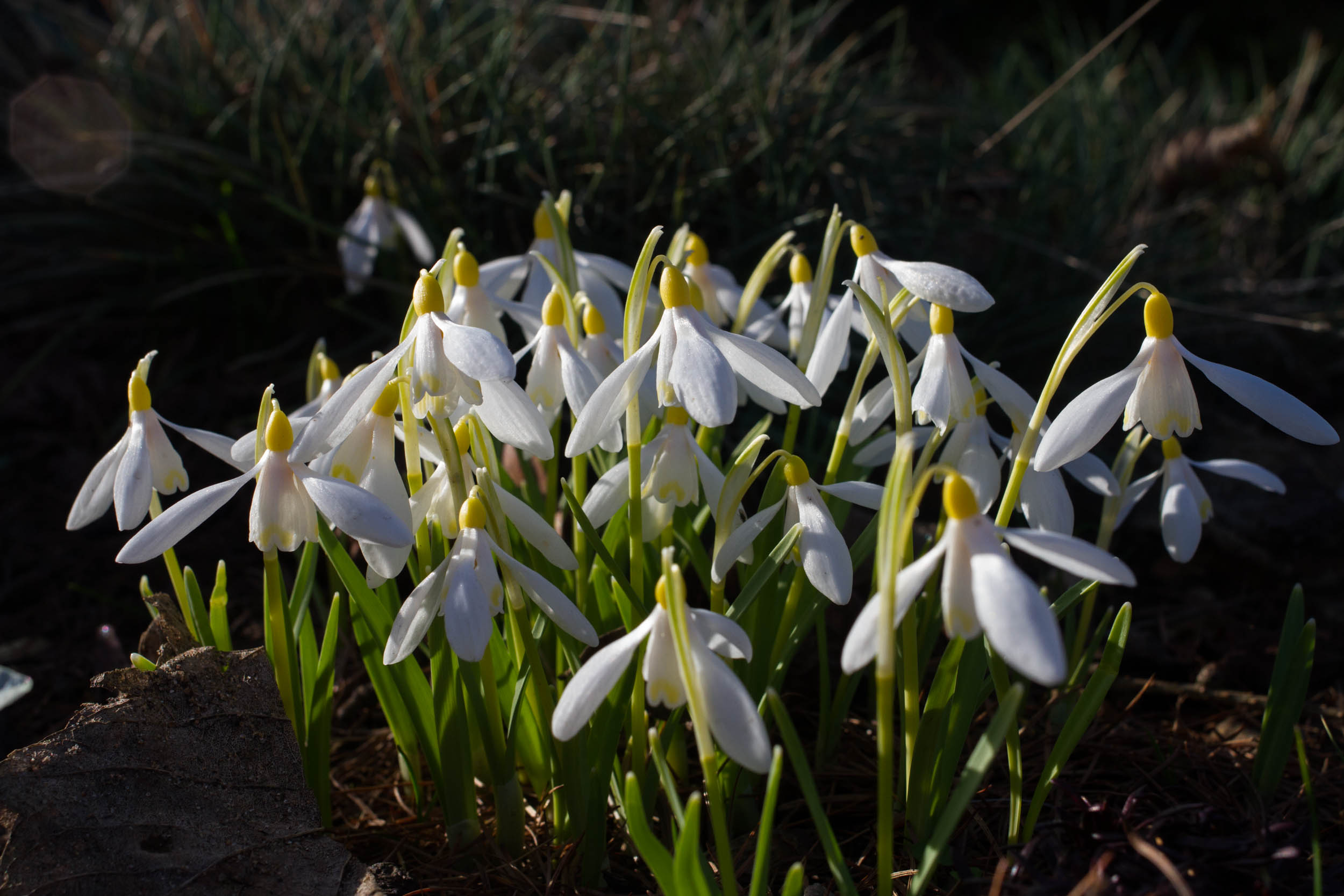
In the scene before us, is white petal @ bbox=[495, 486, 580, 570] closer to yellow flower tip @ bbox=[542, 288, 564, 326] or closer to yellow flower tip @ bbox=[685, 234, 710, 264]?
yellow flower tip @ bbox=[542, 288, 564, 326]

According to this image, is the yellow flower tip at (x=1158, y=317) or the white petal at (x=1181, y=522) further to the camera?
the white petal at (x=1181, y=522)

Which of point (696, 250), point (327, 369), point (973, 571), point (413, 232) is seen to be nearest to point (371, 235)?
point (413, 232)

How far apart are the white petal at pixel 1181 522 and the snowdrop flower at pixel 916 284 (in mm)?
359

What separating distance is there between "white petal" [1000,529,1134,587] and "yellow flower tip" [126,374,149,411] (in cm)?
87

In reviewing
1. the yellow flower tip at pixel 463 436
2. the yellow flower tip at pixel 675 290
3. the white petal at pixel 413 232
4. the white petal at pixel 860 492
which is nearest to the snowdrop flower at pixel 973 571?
the white petal at pixel 860 492

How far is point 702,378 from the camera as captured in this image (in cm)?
84

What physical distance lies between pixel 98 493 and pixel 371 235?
1.02m

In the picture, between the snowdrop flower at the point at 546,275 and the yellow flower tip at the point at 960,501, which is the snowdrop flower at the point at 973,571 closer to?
the yellow flower tip at the point at 960,501

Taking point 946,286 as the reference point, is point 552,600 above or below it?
below

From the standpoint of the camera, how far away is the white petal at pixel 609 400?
35.5 inches

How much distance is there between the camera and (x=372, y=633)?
1073mm

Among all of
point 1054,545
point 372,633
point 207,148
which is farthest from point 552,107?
point 1054,545

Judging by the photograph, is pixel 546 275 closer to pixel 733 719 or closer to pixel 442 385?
pixel 442 385

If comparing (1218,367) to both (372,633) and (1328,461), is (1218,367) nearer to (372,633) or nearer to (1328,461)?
(372,633)
